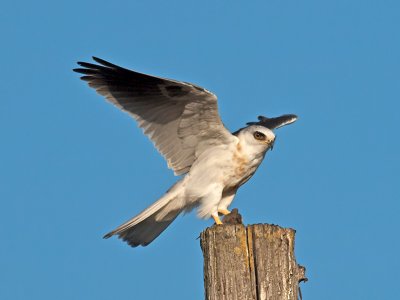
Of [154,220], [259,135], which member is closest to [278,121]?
[259,135]

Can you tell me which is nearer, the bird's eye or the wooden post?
the wooden post

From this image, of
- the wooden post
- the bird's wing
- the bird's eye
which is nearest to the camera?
the wooden post

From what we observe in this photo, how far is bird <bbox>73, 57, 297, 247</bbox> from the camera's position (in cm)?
738

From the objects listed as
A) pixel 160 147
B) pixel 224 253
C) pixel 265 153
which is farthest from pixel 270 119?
pixel 224 253

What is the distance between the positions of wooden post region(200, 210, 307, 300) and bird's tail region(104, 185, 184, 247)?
2879 millimetres

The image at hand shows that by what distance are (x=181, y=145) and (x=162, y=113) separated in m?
0.39

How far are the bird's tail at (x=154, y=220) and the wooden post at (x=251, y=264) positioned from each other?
113 inches

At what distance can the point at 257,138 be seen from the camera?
24.6ft

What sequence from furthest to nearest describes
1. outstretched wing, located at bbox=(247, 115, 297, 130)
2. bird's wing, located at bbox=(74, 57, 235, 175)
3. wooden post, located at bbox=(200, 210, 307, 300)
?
outstretched wing, located at bbox=(247, 115, 297, 130) → bird's wing, located at bbox=(74, 57, 235, 175) → wooden post, located at bbox=(200, 210, 307, 300)

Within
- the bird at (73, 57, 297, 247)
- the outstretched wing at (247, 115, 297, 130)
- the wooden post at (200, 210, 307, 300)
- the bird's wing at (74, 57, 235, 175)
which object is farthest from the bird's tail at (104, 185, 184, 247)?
the wooden post at (200, 210, 307, 300)

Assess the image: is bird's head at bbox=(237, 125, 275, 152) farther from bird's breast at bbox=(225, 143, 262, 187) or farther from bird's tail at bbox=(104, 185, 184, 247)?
bird's tail at bbox=(104, 185, 184, 247)

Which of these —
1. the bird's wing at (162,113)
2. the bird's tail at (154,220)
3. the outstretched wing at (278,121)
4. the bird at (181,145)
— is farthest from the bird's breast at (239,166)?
the outstretched wing at (278,121)

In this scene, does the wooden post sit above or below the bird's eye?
below

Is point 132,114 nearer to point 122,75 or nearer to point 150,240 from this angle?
point 122,75
